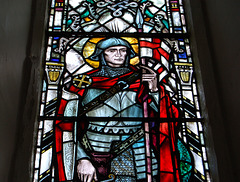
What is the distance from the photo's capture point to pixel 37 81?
3.67 metres

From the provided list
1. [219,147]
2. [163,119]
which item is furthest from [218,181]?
[163,119]

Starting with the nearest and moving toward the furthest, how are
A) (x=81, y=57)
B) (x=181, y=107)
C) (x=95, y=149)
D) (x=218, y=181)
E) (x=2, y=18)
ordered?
(x=2, y=18)
(x=218, y=181)
(x=95, y=149)
(x=181, y=107)
(x=81, y=57)

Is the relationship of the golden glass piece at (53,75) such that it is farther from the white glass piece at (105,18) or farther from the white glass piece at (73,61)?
the white glass piece at (105,18)

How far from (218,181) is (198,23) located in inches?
56.0

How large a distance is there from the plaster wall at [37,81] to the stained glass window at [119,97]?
0.49 feet

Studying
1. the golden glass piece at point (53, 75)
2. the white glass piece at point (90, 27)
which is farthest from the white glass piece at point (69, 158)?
the white glass piece at point (90, 27)

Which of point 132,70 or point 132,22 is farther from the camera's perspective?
point 132,22

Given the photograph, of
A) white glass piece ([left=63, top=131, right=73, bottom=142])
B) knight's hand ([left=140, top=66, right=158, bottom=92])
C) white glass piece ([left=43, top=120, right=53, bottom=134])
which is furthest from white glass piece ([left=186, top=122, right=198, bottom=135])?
white glass piece ([left=43, top=120, right=53, bottom=134])

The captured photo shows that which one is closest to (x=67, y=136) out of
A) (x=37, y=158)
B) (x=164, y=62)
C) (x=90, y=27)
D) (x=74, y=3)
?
(x=37, y=158)

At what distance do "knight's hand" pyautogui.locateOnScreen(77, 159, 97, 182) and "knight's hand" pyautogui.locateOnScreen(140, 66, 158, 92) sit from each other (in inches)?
32.1

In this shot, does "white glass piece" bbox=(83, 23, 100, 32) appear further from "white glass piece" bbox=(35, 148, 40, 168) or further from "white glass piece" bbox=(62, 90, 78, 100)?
"white glass piece" bbox=(35, 148, 40, 168)

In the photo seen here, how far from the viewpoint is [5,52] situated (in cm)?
305

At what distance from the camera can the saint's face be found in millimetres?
3994

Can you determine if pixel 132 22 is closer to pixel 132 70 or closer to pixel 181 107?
pixel 132 70
